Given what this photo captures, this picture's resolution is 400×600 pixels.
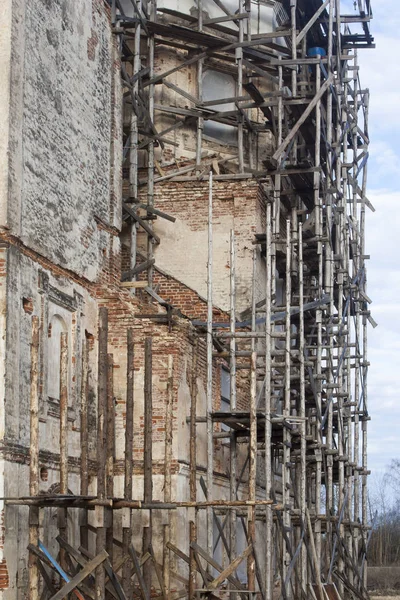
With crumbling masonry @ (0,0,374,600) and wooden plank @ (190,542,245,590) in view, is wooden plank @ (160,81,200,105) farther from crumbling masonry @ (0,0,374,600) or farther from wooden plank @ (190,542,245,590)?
wooden plank @ (190,542,245,590)

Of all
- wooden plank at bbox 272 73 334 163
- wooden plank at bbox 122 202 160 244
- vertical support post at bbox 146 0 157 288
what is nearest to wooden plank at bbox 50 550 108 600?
vertical support post at bbox 146 0 157 288

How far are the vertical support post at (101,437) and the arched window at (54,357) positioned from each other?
82.4 inches

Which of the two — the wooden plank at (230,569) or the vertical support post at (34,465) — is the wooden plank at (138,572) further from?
the vertical support post at (34,465)

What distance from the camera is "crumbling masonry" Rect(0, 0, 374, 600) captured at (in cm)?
1714

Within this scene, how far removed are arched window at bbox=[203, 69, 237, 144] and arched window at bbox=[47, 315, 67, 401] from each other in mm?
10156

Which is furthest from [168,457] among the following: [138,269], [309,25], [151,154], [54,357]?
[309,25]

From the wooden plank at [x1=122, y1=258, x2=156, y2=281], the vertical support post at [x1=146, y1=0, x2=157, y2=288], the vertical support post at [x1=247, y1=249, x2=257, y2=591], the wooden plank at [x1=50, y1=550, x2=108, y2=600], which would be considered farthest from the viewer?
the vertical support post at [x1=146, y1=0, x2=157, y2=288]

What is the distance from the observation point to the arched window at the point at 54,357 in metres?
18.6

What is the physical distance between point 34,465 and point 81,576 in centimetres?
147

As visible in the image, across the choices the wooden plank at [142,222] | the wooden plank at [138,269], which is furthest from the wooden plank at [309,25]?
the wooden plank at [138,269]

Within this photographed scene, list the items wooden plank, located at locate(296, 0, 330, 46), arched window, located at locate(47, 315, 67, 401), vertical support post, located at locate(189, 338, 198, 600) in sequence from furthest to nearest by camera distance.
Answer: wooden plank, located at locate(296, 0, 330, 46) < arched window, located at locate(47, 315, 67, 401) < vertical support post, located at locate(189, 338, 198, 600)

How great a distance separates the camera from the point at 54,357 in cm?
1884

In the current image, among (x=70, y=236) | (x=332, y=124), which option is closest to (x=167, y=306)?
(x=70, y=236)

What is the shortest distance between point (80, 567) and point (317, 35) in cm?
1690
